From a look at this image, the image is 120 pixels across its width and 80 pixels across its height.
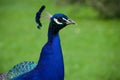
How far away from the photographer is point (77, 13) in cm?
1512

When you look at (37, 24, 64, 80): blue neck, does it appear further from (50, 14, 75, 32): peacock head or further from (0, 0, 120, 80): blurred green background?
(0, 0, 120, 80): blurred green background

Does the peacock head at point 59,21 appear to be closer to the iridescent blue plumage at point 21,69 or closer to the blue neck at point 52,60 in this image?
the blue neck at point 52,60

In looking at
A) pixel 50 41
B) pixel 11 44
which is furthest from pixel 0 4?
pixel 50 41

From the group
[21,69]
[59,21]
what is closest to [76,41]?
[21,69]

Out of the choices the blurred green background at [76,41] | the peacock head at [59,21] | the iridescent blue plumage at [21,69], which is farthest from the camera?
the blurred green background at [76,41]

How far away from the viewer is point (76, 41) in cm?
1107

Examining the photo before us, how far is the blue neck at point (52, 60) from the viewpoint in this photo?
12.8 ft

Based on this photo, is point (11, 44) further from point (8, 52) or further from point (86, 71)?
point (86, 71)

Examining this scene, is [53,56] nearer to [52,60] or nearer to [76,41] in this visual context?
[52,60]

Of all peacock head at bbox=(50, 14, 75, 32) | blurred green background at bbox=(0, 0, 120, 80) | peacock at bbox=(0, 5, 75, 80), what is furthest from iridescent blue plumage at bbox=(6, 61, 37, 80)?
peacock head at bbox=(50, 14, 75, 32)

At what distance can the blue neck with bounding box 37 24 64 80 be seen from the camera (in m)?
3.90

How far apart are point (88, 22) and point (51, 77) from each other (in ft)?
31.0

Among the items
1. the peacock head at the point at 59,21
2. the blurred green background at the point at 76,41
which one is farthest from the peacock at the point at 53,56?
the blurred green background at the point at 76,41

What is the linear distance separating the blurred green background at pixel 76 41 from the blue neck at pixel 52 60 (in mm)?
355
